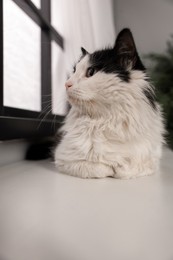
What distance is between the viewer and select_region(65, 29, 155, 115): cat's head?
79cm

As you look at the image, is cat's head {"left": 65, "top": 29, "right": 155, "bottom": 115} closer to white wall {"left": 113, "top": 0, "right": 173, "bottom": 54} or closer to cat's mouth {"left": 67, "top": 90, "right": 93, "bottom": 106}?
cat's mouth {"left": 67, "top": 90, "right": 93, "bottom": 106}

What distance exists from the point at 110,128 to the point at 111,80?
152 mm

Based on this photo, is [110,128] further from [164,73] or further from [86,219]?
[164,73]

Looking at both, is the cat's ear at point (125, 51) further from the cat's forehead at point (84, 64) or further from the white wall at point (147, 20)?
the white wall at point (147, 20)

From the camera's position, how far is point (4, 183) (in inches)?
31.1

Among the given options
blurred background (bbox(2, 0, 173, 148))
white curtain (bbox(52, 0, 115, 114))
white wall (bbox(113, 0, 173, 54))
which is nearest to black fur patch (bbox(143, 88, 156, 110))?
blurred background (bbox(2, 0, 173, 148))

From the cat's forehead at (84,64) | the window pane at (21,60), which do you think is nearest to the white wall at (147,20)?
the window pane at (21,60)

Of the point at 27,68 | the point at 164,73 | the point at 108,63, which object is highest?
the point at 164,73

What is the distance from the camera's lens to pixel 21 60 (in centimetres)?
162

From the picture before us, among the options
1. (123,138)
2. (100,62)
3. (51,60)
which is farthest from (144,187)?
(51,60)

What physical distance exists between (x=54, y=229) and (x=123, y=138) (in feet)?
1.39

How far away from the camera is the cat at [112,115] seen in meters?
0.80

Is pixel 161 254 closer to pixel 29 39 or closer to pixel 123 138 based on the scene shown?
pixel 123 138

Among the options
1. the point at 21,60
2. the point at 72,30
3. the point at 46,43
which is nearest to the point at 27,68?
the point at 21,60
